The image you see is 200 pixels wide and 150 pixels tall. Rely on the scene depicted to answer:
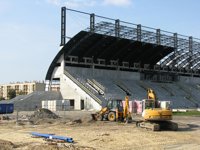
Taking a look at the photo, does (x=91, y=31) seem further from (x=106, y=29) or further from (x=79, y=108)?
(x=79, y=108)

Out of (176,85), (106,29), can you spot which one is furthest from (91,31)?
(176,85)

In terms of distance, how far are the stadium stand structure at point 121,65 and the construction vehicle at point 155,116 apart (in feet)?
128

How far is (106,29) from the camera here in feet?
241

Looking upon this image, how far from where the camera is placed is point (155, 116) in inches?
971

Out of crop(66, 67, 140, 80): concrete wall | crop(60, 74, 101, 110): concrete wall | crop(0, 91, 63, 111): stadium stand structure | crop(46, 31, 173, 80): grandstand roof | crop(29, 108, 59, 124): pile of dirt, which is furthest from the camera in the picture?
crop(66, 67, 140, 80): concrete wall

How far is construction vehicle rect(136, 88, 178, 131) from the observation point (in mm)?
24734

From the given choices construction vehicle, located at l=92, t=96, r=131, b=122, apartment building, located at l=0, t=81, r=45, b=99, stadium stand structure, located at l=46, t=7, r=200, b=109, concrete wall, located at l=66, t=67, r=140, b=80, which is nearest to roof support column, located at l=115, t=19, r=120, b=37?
stadium stand structure, located at l=46, t=7, r=200, b=109

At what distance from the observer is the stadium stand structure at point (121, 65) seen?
71625mm

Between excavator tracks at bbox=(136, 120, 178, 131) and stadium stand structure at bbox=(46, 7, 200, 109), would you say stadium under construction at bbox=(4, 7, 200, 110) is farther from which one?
excavator tracks at bbox=(136, 120, 178, 131)

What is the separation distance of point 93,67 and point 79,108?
1240cm

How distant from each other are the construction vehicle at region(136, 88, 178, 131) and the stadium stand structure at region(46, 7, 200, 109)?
39081mm

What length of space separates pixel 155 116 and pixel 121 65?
6011 centimetres

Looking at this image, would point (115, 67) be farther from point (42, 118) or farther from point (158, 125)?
point (158, 125)

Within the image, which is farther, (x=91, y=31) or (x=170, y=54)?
(x=170, y=54)
